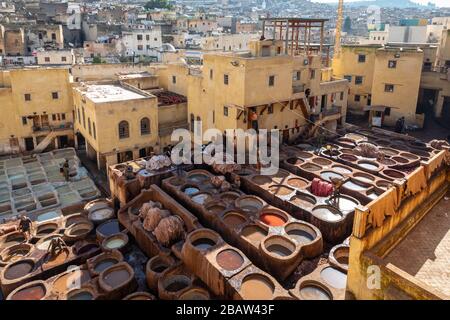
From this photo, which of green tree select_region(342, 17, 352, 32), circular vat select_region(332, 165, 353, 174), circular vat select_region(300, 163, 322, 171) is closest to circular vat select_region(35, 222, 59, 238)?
circular vat select_region(300, 163, 322, 171)

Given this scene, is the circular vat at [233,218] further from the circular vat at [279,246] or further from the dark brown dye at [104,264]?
the dark brown dye at [104,264]

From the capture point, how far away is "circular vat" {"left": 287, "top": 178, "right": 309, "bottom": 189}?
23.5m

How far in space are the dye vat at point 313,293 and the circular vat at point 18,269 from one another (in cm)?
1357

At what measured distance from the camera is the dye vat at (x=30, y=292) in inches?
648

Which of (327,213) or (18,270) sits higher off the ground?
(327,213)

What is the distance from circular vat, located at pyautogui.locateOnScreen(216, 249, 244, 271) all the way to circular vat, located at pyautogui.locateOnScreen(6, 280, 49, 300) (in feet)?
26.0

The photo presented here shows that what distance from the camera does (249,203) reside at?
21859mm

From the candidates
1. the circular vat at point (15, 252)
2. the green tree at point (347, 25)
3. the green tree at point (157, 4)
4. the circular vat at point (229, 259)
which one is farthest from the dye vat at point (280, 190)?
the green tree at point (347, 25)

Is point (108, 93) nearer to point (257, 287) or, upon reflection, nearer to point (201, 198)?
point (201, 198)

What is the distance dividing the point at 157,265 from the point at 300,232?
7388 millimetres

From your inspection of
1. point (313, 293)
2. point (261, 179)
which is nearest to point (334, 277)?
point (313, 293)

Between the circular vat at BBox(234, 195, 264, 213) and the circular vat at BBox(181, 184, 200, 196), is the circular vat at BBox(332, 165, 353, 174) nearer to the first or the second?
the circular vat at BBox(234, 195, 264, 213)

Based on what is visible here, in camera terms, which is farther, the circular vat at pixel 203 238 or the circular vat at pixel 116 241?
the circular vat at pixel 116 241

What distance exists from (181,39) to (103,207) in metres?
57.9
